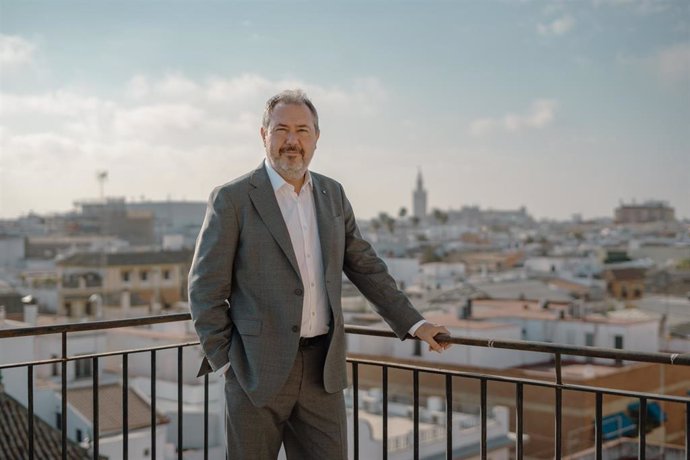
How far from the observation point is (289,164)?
6.77ft

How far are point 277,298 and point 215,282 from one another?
0.50 feet

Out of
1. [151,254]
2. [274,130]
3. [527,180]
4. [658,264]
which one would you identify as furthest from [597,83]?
[274,130]

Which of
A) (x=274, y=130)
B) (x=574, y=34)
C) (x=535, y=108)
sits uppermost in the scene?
(x=574, y=34)

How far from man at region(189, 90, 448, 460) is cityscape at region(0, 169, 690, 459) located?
5.64ft

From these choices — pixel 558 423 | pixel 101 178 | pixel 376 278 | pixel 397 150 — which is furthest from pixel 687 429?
pixel 397 150

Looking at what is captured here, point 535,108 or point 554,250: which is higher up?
point 535,108

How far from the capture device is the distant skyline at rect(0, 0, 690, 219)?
56.0m

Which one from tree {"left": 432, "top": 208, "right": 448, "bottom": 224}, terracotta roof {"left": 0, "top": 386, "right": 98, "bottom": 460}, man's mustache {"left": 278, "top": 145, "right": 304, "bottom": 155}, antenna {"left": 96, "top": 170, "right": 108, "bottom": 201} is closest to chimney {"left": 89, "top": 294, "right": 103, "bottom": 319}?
terracotta roof {"left": 0, "top": 386, "right": 98, "bottom": 460}

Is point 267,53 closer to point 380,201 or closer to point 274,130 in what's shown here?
point 380,201

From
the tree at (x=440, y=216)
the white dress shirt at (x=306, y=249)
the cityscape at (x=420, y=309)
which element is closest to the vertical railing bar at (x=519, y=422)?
the white dress shirt at (x=306, y=249)

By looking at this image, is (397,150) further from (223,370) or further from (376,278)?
(223,370)

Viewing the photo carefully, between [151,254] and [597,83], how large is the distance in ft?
126

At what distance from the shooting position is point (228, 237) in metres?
2.04

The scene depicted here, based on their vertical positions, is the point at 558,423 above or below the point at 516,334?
above
